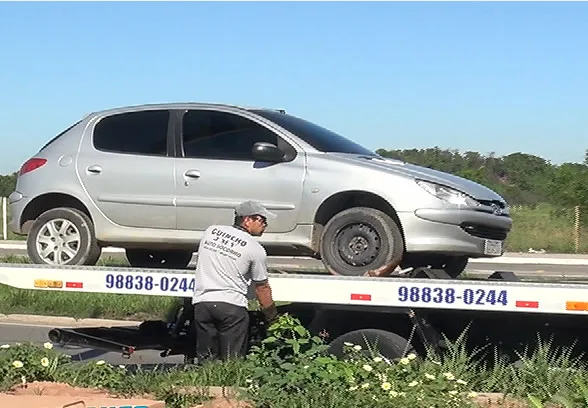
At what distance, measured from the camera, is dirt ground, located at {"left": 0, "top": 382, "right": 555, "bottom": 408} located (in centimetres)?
551

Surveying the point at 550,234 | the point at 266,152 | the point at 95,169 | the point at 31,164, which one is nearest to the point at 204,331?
the point at 266,152

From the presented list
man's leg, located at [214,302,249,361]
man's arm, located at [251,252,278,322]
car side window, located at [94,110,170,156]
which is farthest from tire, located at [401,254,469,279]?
car side window, located at [94,110,170,156]

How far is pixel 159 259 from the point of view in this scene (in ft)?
29.7

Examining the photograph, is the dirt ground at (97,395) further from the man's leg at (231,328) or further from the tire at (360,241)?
the tire at (360,241)

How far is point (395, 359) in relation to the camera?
6949 mm

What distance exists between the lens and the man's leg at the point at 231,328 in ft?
22.7

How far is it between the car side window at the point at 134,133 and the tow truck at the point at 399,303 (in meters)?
1.15

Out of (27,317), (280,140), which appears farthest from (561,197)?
(280,140)

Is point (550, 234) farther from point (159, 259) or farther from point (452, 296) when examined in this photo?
point (452, 296)

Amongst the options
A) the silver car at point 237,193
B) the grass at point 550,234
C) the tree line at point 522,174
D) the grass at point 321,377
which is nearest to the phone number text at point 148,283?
the silver car at point 237,193

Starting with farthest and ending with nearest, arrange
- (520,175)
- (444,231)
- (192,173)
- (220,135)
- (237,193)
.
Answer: (520,175) → (220,135) → (192,173) → (237,193) → (444,231)

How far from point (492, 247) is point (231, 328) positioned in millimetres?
2152

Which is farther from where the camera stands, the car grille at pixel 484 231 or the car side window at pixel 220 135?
the car side window at pixel 220 135

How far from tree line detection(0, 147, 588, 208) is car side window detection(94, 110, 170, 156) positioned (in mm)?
12690
